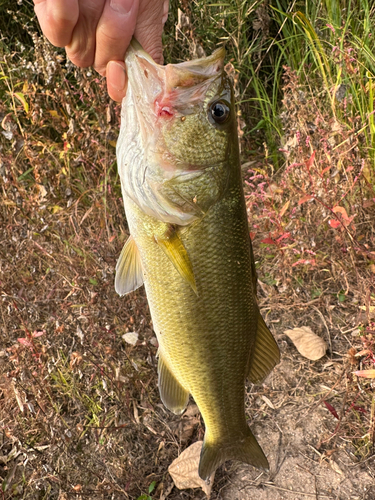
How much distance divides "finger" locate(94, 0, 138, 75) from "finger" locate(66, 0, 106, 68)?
0.12ft

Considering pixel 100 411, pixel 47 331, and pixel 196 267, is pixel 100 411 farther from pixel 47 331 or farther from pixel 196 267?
pixel 196 267

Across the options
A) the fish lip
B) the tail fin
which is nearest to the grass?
the tail fin

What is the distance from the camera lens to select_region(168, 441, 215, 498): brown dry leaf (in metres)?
2.52

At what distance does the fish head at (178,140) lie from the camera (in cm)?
145

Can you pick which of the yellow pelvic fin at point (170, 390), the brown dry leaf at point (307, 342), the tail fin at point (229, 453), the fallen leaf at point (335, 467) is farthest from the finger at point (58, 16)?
the fallen leaf at point (335, 467)

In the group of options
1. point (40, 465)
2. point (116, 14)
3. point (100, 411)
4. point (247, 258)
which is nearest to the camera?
point (116, 14)

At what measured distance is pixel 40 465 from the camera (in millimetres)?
2602

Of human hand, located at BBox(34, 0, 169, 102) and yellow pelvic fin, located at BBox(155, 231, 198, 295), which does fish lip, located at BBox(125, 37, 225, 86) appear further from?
yellow pelvic fin, located at BBox(155, 231, 198, 295)

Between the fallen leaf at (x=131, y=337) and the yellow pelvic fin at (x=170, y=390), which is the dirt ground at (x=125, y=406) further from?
the yellow pelvic fin at (x=170, y=390)

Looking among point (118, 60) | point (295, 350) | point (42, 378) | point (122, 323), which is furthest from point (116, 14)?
point (295, 350)

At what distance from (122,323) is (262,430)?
1053mm

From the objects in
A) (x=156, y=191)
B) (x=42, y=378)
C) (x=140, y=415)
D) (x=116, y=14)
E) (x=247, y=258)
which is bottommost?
(x=140, y=415)

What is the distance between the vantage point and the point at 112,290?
2.89 metres

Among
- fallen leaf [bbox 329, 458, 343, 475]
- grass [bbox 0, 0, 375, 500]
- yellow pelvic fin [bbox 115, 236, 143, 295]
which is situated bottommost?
fallen leaf [bbox 329, 458, 343, 475]
